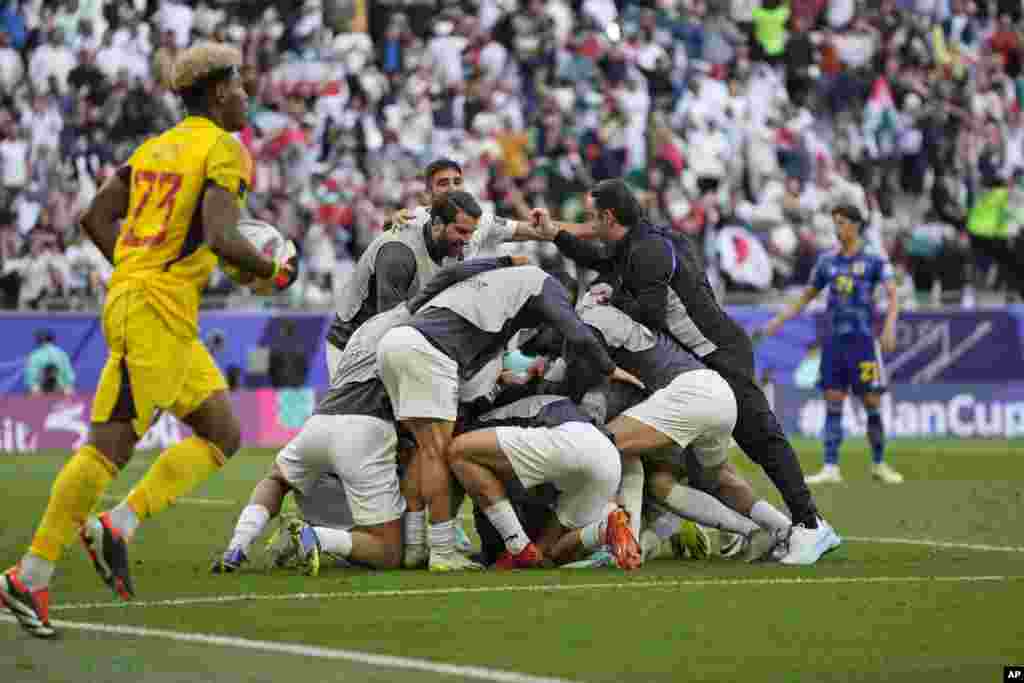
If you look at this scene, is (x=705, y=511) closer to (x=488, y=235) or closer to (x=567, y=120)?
(x=488, y=235)

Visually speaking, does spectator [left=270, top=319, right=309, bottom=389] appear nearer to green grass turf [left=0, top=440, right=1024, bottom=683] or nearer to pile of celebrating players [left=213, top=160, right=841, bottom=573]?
green grass turf [left=0, top=440, right=1024, bottom=683]

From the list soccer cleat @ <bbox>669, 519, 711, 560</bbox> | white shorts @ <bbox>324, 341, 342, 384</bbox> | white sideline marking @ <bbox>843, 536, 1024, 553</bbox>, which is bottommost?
white sideline marking @ <bbox>843, 536, 1024, 553</bbox>

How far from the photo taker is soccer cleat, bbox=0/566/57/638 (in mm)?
8141

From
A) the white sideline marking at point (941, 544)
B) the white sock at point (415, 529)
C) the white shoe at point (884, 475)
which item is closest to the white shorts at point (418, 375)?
the white sock at point (415, 529)

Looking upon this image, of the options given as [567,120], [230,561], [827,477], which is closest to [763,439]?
[230,561]

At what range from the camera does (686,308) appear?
11.5m

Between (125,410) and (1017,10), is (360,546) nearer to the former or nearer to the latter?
(125,410)

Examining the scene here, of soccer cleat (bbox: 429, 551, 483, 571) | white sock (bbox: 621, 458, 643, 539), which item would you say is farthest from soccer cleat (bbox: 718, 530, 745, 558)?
soccer cleat (bbox: 429, 551, 483, 571)

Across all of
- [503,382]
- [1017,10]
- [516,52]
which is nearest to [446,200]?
[503,382]

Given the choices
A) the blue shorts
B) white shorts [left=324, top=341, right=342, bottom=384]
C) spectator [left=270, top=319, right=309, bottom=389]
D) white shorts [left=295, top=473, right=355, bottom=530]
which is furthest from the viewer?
spectator [left=270, top=319, right=309, bottom=389]

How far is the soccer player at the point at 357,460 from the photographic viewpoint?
10.8m

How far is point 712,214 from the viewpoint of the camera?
28.0 meters

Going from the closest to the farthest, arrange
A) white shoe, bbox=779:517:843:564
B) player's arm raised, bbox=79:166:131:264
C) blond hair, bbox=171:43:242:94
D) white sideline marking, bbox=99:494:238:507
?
blond hair, bbox=171:43:242:94, player's arm raised, bbox=79:166:131:264, white shoe, bbox=779:517:843:564, white sideline marking, bbox=99:494:238:507

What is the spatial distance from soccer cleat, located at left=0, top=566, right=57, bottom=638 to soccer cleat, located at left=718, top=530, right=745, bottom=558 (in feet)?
14.5
